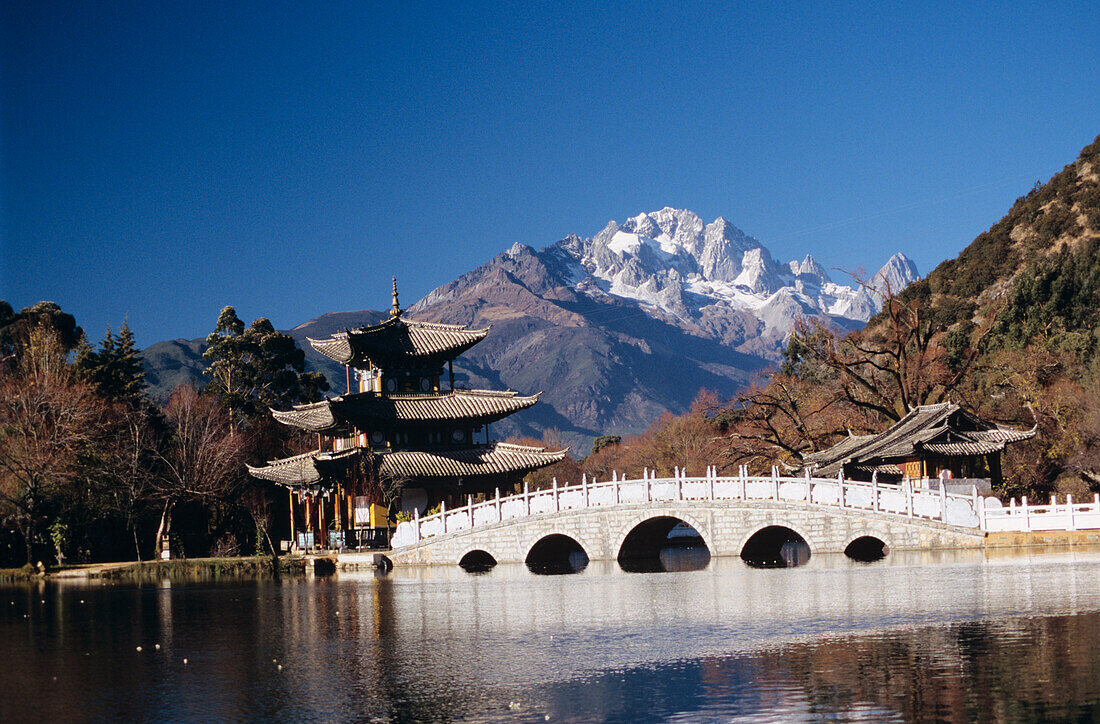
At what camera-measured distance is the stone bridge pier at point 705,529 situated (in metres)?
37.1

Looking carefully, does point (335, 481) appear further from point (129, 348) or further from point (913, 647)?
point (913, 647)

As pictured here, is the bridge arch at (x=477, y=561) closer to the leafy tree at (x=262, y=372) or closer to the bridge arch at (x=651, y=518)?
the bridge arch at (x=651, y=518)

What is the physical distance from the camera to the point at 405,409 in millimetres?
54812

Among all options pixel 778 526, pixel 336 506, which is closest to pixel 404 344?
pixel 336 506

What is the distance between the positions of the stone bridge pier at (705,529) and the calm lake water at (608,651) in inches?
106

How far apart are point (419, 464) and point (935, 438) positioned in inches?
901

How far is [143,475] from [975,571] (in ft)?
120

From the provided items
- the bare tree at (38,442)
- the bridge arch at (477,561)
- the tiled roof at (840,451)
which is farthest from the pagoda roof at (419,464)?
the tiled roof at (840,451)

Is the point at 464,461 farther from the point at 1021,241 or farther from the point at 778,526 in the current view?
the point at 1021,241

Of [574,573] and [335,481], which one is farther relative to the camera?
[335,481]

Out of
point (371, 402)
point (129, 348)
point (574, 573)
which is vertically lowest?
point (574, 573)

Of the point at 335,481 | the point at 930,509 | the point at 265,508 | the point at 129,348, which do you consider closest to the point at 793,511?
the point at 930,509

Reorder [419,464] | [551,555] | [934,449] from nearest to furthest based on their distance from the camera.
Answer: [934,449], [551,555], [419,464]

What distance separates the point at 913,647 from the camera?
1928 centimetres
